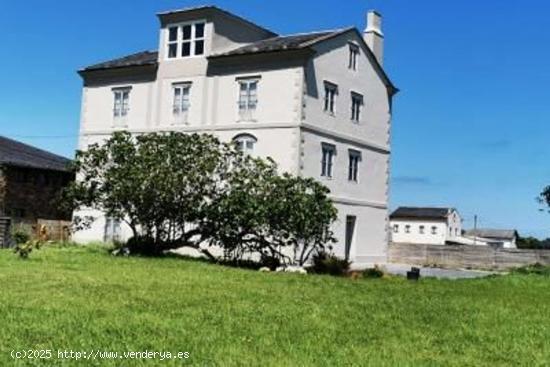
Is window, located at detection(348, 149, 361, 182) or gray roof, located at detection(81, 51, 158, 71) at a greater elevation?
gray roof, located at detection(81, 51, 158, 71)

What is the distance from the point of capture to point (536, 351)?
388 inches

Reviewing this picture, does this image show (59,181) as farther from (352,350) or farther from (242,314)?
(352,350)

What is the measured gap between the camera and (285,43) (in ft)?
114

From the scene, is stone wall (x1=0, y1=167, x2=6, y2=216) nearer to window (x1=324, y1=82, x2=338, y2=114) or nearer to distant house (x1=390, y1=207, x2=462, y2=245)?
window (x1=324, y1=82, x2=338, y2=114)

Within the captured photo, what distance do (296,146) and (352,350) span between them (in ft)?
78.8

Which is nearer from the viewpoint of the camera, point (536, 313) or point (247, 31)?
point (536, 313)

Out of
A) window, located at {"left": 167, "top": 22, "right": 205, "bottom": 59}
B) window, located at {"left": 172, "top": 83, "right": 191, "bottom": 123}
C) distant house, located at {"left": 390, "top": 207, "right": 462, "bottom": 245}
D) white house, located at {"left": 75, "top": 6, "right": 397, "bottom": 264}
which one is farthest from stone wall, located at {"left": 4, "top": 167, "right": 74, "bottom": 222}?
distant house, located at {"left": 390, "top": 207, "right": 462, "bottom": 245}

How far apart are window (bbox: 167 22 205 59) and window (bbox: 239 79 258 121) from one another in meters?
3.12

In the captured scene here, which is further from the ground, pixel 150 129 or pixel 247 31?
pixel 247 31

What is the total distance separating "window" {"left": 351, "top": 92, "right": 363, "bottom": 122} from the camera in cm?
3712

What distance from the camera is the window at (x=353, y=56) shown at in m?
37.0

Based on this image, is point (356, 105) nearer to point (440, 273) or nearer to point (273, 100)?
point (273, 100)

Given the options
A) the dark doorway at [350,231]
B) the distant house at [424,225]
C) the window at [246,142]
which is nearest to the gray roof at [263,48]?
the window at [246,142]

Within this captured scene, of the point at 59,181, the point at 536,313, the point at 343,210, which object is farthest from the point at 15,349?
the point at 59,181
